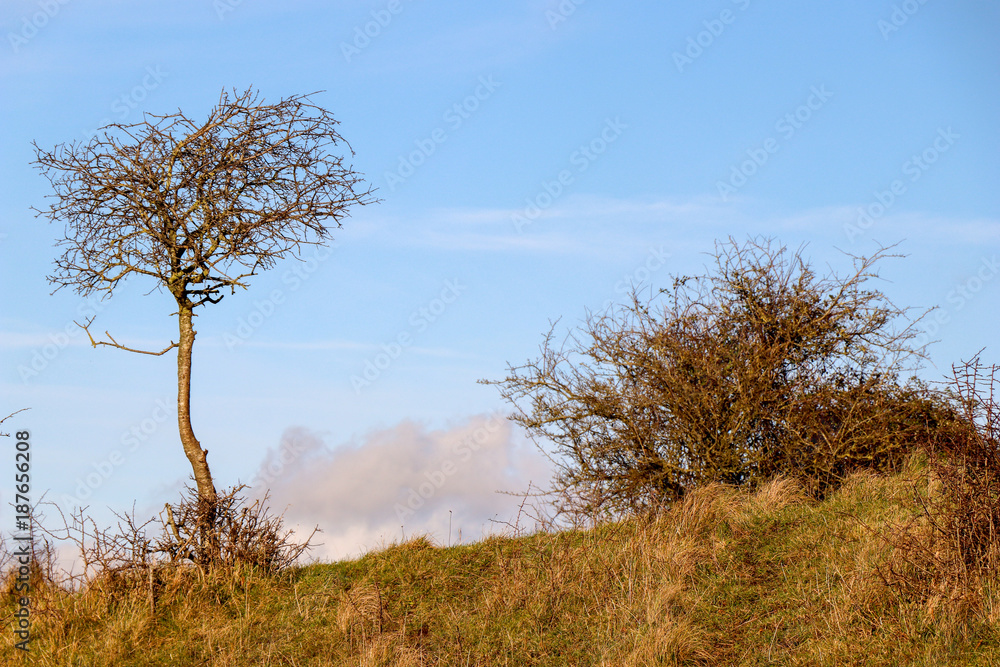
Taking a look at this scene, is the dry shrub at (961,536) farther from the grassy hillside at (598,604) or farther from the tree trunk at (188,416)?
the tree trunk at (188,416)

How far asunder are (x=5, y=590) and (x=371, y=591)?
17.2 ft

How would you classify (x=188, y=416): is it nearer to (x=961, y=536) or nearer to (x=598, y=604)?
(x=598, y=604)

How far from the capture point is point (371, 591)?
10.2 meters

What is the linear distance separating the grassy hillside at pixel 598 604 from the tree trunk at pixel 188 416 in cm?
115

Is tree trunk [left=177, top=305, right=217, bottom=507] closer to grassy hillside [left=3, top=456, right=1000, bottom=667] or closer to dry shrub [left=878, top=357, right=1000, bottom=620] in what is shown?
grassy hillside [left=3, top=456, right=1000, bottom=667]

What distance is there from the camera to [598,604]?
890 centimetres

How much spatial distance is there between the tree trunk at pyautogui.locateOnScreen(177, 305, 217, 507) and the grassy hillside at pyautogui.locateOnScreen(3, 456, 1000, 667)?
1.15 m

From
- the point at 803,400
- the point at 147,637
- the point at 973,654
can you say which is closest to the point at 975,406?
the point at 973,654

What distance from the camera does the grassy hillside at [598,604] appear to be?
785cm

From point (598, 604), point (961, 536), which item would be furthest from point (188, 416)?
point (961, 536)

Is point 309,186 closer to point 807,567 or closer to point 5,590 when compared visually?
point 5,590

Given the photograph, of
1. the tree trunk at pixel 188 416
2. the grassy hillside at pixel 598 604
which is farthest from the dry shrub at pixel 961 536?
the tree trunk at pixel 188 416

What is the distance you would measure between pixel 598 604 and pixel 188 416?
19.7ft

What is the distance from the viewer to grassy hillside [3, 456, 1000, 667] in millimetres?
7852
